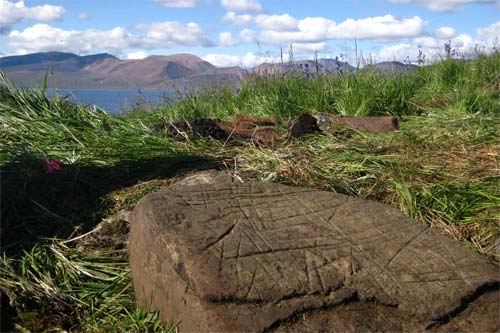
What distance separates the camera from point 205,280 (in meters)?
2.51

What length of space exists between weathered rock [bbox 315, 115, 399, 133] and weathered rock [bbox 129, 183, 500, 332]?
2258mm

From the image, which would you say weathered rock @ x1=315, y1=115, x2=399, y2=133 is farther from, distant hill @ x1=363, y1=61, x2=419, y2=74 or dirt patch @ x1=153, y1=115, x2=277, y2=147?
distant hill @ x1=363, y1=61, x2=419, y2=74

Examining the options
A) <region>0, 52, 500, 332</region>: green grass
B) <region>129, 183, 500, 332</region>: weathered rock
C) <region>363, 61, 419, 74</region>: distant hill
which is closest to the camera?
<region>129, 183, 500, 332</region>: weathered rock

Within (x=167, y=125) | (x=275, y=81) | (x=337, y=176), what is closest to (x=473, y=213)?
(x=337, y=176)

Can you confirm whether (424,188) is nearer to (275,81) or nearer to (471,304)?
(471,304)

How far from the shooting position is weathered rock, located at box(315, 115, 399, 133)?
540 cm

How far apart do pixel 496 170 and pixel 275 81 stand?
4.05 m

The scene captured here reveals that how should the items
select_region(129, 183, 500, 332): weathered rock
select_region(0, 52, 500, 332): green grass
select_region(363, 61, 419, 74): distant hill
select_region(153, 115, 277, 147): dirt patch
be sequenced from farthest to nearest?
select_region(363, 61, 419, 74): distant hill < select_region(153, 115, 277, 147): dirt patch < select_region(0, 52, 500, 332): green grass < select_region(129, 183, 500, 332): weathered rock

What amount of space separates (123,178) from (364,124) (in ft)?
7.32

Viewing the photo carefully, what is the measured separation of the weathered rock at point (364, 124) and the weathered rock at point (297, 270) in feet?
7.41

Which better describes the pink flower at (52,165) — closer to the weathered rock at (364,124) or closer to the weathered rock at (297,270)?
the weathered rock at (297,270)

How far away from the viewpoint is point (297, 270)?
2646 mm

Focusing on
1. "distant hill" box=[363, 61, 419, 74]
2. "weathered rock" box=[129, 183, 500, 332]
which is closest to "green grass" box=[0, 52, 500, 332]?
"weathered rock" box=[129, 183, 500, 332]

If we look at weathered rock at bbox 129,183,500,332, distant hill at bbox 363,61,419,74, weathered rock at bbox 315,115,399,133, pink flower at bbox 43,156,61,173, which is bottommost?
weathered rock at bbox 129,183,500,332
